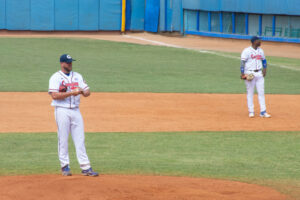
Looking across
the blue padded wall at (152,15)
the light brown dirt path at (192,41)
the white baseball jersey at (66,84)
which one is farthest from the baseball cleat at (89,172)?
the blue padded wall at (152,15)

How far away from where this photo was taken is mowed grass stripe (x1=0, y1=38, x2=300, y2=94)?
76.1 ft

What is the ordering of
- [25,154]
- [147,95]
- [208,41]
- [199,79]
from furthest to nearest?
[208,41] → [199,79] → [147,95] → [25,154]

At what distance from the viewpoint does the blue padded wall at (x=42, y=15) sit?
147 feet

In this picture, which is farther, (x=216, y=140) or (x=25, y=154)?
(x=216, y=140)

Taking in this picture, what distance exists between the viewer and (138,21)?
155ft

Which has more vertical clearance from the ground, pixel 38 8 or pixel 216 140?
pixel 38 8

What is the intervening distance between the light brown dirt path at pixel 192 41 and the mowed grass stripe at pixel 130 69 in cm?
284

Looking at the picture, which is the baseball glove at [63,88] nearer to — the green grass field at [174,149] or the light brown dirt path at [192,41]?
the green grass field at [174,149]

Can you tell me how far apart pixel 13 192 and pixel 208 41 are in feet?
113

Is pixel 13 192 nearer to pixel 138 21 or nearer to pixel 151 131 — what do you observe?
pixel 151 131

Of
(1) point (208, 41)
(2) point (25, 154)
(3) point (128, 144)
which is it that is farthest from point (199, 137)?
(1) point (208, 41)

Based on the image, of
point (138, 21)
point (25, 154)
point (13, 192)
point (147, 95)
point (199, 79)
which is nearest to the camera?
point (13, 192)

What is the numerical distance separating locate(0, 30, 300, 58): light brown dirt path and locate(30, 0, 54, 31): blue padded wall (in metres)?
0.59

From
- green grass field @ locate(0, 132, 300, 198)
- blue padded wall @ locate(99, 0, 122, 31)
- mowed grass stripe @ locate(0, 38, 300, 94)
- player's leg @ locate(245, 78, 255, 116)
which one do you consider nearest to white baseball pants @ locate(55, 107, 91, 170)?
green grass field @ locate(0, 132, 300, 198)
